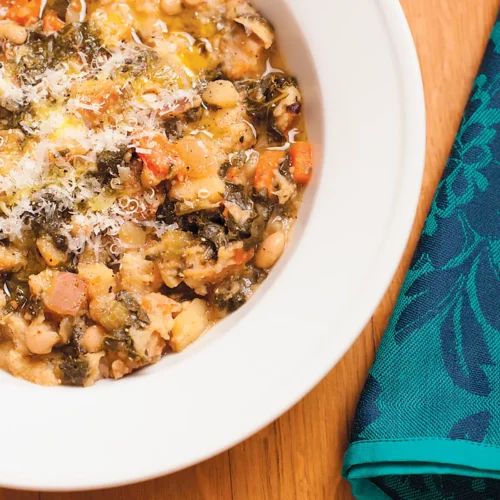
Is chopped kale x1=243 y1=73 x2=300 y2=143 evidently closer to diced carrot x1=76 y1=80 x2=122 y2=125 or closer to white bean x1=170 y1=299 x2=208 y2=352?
diced carrot x1=76 y1=80 x2=122 y2=125

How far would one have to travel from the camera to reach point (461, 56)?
3.46 metres

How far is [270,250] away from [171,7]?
1.25 m

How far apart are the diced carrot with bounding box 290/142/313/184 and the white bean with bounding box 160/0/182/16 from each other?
2.95 ft

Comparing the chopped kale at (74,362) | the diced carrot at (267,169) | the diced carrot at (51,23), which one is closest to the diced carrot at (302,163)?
the diced carrot at (267,169)

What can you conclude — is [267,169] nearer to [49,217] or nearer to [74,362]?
[49,217]

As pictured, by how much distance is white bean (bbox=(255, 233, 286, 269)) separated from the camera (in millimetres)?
3027

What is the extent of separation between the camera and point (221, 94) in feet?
10.3

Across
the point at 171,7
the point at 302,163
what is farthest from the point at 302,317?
the point at 171,7

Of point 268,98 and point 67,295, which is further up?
point 268,98

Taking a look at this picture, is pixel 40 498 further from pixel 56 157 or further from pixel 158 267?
pixel 56 157

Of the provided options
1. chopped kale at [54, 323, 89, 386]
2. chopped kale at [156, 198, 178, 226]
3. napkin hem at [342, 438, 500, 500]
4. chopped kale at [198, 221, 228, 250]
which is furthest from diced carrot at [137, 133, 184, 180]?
napkin hem at [342, 438, 500, 500]

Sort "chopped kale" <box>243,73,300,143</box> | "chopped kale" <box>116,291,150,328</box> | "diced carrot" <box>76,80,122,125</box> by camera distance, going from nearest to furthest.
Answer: "chopped kale" <box>116,291,150,328</box> → "diced carrot" <box>76,80,122,125</box> → "chopped kale" <box>243,73,300,143</box>

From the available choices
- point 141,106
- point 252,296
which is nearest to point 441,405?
point 252,296

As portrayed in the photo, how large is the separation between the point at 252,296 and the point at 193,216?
1.46ft
